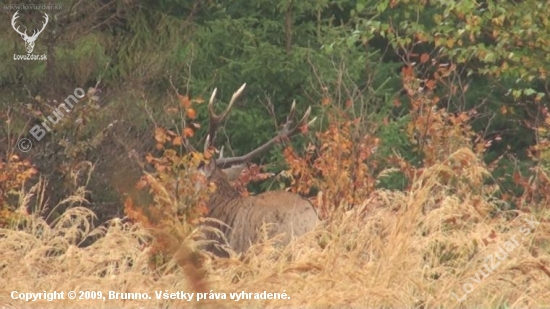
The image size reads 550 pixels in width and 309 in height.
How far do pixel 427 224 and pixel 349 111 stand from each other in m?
5.12

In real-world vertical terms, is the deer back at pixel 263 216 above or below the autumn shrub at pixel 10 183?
below

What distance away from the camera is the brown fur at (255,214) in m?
8.72

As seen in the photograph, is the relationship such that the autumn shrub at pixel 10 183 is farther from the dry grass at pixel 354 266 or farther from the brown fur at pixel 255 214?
the brown fur at pixel 255 214

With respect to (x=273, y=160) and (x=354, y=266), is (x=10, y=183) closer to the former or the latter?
(x=354, y=266)

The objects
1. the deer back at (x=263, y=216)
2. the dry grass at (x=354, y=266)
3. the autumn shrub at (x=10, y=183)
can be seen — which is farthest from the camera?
the autumn shrub at (x=10, y=183)

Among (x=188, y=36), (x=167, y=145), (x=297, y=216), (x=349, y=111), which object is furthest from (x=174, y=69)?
(x=297, y=216)

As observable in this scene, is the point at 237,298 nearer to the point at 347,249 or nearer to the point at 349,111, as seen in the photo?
the point at 347,249
